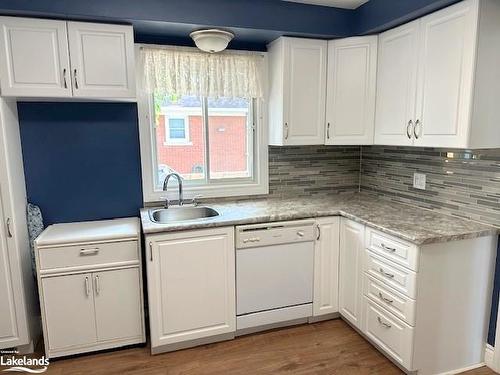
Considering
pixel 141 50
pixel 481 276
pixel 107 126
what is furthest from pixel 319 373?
pixel 141 50

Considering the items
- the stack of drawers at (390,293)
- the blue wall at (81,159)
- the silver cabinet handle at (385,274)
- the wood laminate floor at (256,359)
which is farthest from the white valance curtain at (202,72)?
the wood laminate floor at (256,359)

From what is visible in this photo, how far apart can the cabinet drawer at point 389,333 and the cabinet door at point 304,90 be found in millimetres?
1295

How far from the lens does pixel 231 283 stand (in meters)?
2.37

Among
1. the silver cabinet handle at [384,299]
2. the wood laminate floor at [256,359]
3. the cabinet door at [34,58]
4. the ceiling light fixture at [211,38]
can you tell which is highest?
the ceiling light fixture at [211,38]

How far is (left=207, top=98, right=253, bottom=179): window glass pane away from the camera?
2.87 meters

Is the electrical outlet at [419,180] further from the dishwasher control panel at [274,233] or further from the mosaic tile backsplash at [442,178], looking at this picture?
the dishwasher control panel at [274,233]

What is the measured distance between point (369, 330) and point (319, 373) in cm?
46

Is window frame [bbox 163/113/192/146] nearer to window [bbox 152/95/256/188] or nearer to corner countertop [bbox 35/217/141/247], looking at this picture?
window [bbox 152/95/256/188]

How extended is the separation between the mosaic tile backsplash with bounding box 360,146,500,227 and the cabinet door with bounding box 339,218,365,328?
23.8 inches

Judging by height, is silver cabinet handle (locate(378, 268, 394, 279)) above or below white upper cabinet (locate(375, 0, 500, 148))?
below

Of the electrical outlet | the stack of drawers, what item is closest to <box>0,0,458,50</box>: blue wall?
the electrical outlet

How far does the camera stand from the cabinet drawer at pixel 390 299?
6.37ft

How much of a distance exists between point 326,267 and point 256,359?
2.67 feet

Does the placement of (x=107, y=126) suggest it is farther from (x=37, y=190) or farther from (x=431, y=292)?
(x=431, y=292)
